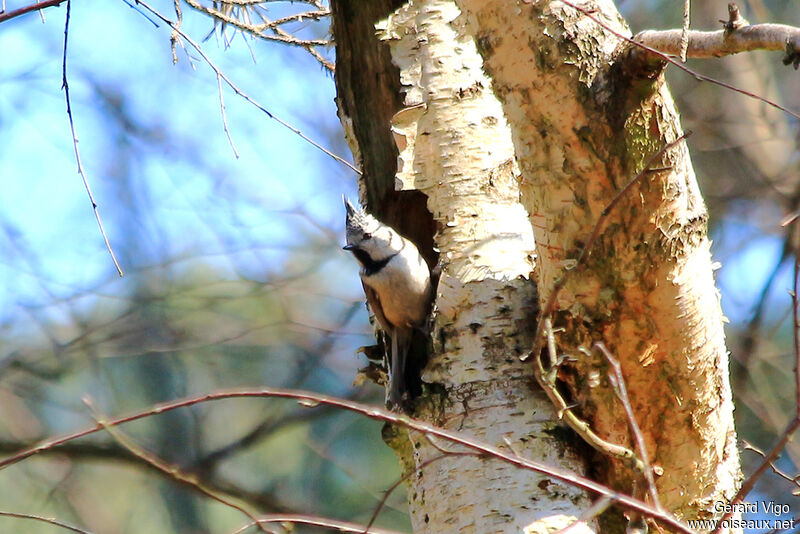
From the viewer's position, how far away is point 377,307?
3133 millimetres

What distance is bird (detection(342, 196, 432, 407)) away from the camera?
3.00 metres

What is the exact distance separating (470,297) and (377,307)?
762mm

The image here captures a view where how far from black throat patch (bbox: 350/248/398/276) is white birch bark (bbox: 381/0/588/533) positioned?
66cm

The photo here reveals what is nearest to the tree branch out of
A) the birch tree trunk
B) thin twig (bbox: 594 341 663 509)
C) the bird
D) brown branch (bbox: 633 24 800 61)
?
brown branch (bbox: 633 24 800 61)

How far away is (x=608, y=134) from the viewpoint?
1795 millimetres

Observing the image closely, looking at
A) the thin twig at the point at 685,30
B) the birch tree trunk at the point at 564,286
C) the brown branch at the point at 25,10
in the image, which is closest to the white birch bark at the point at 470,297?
the birch tree trunk at the point at 564,286

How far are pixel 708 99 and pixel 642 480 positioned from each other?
4.86m

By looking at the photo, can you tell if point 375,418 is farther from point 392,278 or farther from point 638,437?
point 392,278

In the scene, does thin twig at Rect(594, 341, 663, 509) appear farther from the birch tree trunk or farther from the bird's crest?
the bird's crest

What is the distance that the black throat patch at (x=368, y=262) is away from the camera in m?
3.33

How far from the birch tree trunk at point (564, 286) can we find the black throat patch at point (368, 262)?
2.21 ft

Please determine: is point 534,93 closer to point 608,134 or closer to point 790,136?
point 608,134

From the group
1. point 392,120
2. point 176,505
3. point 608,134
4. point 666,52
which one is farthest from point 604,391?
point 176,505

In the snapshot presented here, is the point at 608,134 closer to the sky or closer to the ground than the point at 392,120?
closer to the ground
